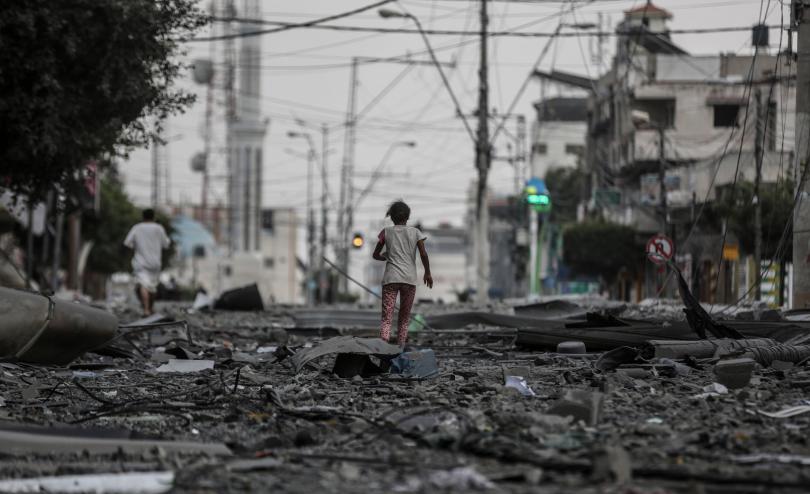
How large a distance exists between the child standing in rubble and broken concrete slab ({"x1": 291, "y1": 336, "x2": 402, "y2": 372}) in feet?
5.20

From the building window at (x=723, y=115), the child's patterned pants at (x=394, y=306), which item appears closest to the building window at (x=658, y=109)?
the building window at (x=723, y=115)

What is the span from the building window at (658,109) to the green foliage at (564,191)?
1116 inches

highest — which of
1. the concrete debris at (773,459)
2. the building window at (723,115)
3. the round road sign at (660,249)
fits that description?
the building window at (723,115)

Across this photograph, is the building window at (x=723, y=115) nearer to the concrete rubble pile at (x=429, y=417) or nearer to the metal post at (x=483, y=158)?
the metal post at (x=483, y=158)

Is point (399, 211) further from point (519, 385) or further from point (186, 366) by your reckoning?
point (519, 385)

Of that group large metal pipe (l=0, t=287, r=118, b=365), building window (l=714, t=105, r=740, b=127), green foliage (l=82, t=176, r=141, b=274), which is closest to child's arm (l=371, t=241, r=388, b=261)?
large metal pipe (l=0, t=287, r=118, b=365)

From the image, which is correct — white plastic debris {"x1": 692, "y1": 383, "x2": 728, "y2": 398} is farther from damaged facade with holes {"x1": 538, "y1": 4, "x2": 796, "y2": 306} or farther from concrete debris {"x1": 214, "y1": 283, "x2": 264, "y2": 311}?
damaged facade with holes {"x1": 538, "y1": 4, "x2": 796, "y2": 306}

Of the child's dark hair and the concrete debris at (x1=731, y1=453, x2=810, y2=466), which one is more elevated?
the child's dark hair

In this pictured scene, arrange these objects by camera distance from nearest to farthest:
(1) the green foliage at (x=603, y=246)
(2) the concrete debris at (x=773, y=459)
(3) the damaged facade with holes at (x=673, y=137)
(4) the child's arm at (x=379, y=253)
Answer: (2) the concrete debris at (x=773, y=459) → (4) the child's arm at (x=379, y=253) → (3) the damaged facade with holes at (x=673, y=137) → (1) the green foliage at (x=603, y=246)

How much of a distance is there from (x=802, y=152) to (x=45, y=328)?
10.1m

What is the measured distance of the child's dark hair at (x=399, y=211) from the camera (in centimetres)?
1362

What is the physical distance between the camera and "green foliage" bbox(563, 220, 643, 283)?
67.1 m

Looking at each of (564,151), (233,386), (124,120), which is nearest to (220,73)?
(564,151)

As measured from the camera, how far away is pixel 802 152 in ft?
57.8
